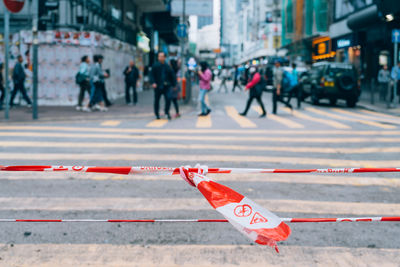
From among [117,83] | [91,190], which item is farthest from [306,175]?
[117,83]

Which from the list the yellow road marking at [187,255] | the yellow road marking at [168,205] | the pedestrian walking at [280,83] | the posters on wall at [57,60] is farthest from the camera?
the posters on wall at [57,60]

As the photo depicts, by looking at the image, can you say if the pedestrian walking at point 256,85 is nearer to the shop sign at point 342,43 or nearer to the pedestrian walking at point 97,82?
the pedestrian walking at point 97,82

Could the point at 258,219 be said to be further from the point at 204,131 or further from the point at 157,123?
the point at 157,123

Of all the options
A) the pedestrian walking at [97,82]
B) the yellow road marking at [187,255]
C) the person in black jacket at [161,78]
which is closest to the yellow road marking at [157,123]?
the person in black jacket at [161,78]

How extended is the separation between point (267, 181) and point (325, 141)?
14.1 feet

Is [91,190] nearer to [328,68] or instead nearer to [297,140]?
[297,140]

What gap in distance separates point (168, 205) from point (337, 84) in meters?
18.4

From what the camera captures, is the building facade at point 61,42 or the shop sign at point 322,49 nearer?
the building facade at point 61,42

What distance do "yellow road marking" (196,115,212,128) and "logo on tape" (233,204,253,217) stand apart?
1038cm

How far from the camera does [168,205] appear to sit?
522 centimetres

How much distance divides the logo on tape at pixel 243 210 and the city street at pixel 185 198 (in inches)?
37.4

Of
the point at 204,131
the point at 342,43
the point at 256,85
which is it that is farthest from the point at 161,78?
the point at 342,43

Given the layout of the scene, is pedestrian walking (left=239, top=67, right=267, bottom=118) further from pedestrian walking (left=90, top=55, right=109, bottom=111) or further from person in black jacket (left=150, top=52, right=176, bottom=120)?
pedestrian walking (left=90, top=55, right=109, bottom=111)

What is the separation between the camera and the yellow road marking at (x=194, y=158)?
7.88m
